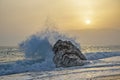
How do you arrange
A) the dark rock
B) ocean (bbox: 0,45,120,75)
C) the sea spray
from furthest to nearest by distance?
the sea spray, the dark rock, ocean (bbox: 0,45,120,75)

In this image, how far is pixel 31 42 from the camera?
32750mm

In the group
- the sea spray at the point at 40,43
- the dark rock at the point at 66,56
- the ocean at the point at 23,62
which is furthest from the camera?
the sea spray at the point at 40,43

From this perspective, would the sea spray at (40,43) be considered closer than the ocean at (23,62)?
No

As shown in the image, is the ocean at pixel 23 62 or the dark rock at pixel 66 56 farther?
the dark rock at pixel 66 56

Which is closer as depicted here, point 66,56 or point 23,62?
point 66,56

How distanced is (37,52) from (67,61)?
11.2 meters

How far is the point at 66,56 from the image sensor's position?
73.2 ft

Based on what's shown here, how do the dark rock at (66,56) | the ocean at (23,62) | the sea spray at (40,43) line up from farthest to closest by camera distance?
the sea spray at (40,43) < the dark rock at (66,56) < the ocean at (23,62)

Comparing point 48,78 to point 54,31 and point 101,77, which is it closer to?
point 101,77

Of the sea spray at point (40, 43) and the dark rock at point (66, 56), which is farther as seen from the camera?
the sea spray at point (40, 43)

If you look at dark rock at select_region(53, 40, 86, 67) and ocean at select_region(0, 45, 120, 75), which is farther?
dark rock at select_region(53, 40, 86, 67)

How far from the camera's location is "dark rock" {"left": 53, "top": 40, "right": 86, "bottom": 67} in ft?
67.7

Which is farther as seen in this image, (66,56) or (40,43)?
(40,43)

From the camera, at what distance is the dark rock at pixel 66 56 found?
67.7 feet
